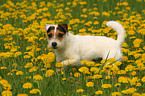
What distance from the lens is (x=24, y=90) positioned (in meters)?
3.63

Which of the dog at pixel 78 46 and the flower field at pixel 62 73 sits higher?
the dog at pixel 78 46

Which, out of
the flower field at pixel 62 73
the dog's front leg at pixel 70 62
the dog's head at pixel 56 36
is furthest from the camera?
the dog's front leg at pixel 70 62

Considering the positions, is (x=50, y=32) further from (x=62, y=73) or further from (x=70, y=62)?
(x=62, y=73)

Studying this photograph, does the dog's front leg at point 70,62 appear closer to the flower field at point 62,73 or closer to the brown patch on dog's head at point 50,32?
the flower field at point 62,73

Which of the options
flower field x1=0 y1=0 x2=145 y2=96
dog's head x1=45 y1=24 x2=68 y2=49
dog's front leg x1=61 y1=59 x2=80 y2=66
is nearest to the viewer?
flower field x1=0 y1=0 x2=145 y2=96

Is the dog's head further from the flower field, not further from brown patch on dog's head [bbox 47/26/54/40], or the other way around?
the flower field

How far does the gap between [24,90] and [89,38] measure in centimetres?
194

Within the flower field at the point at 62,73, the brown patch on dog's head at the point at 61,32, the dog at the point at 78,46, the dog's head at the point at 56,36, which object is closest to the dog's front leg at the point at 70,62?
the dog at the point at 78,46

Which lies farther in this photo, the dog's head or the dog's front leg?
the dog's front leg

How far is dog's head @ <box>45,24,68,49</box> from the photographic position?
452 centimetres

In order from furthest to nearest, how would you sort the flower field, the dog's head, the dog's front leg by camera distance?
the dog's front leg, the dog's head, the flower field

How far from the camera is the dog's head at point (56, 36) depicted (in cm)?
452

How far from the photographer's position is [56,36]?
4582 mm

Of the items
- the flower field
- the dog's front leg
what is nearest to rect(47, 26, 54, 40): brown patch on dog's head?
the flower field
